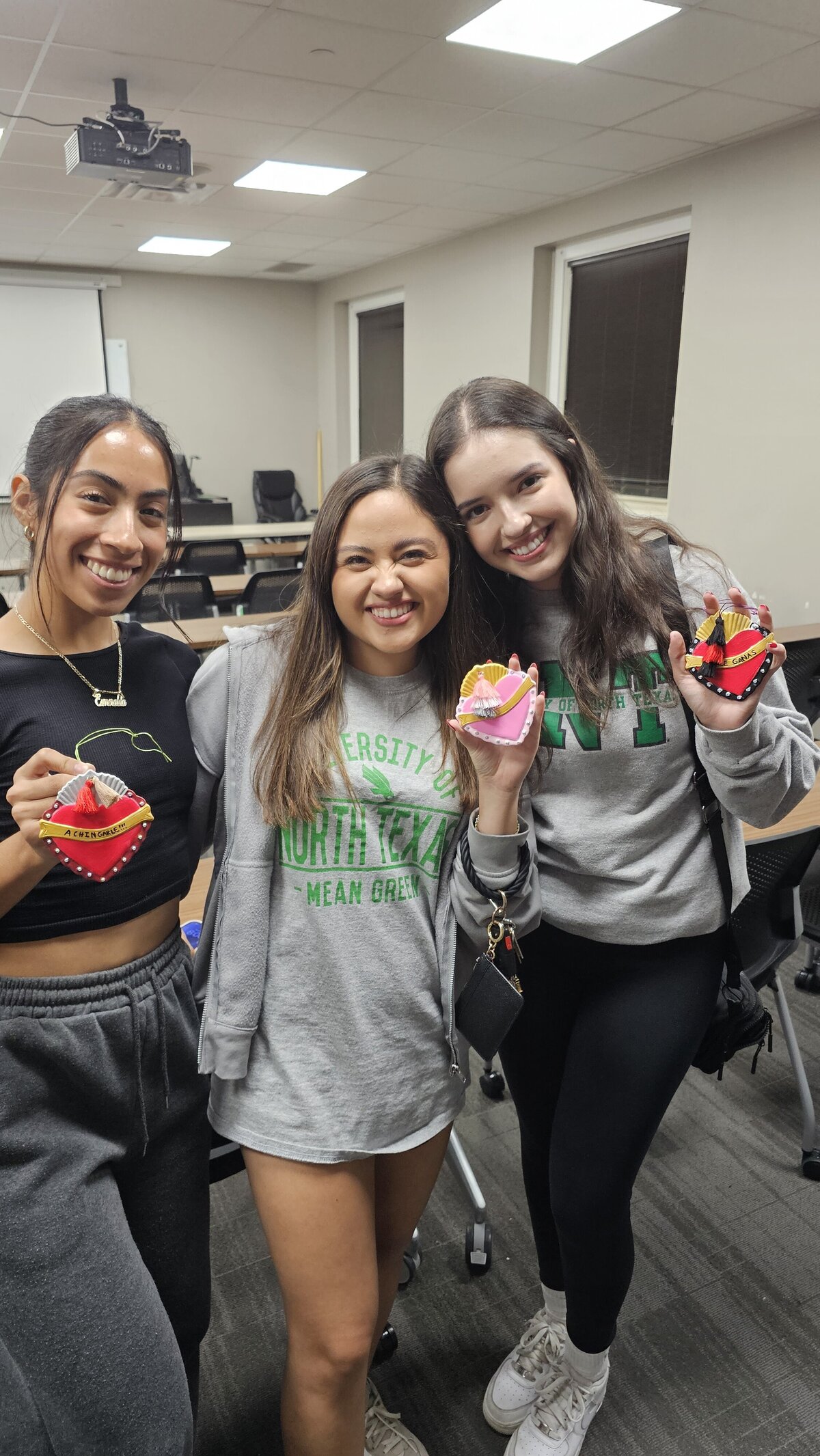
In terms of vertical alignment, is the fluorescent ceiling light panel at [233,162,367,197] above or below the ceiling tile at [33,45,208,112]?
below

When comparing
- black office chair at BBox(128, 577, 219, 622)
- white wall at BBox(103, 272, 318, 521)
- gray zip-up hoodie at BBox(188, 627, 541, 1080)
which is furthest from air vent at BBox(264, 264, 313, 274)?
gray zip-up hoodie at BBox(188, 627, 541, 1080)

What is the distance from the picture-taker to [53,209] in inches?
255

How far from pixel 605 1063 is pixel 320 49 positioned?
4005mm

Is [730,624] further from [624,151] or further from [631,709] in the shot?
[624,151]

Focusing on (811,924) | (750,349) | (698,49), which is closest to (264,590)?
(750,349)

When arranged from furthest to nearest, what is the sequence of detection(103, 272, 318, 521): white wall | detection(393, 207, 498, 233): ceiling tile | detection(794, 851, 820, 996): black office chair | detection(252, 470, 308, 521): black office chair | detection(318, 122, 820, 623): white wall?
1. detection(252, 470, 308, 521): black office chair
2. detection(103, 272, 318, 521): white wall
3. detection(393, 207, 498, 233): ceiling tile
4. detection(318, 122, 820, 623): white wall
5. detection(794, 851, 820, 996): black office chair

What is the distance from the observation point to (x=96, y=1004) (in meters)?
1.08

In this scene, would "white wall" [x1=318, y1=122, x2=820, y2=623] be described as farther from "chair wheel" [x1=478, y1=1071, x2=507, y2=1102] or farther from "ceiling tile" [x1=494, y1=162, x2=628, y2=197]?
"chair wheel" [x1=478, y1=1071, x2=507, y2=1102]

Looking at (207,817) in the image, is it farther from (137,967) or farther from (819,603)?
(819,603)

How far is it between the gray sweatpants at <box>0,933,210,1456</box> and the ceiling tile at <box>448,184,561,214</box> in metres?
6.03

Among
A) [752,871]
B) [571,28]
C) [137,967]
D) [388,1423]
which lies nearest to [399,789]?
[137,967]

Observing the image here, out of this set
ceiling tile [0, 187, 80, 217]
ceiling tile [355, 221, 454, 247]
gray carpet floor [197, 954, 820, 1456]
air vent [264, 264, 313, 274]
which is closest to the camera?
gray carpet floor [197, 954, 820, 1456]

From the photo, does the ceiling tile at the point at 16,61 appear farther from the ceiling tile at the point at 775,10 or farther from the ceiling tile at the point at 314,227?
the ceiling tile at the point at 314,227

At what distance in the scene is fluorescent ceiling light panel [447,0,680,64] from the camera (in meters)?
3.38
